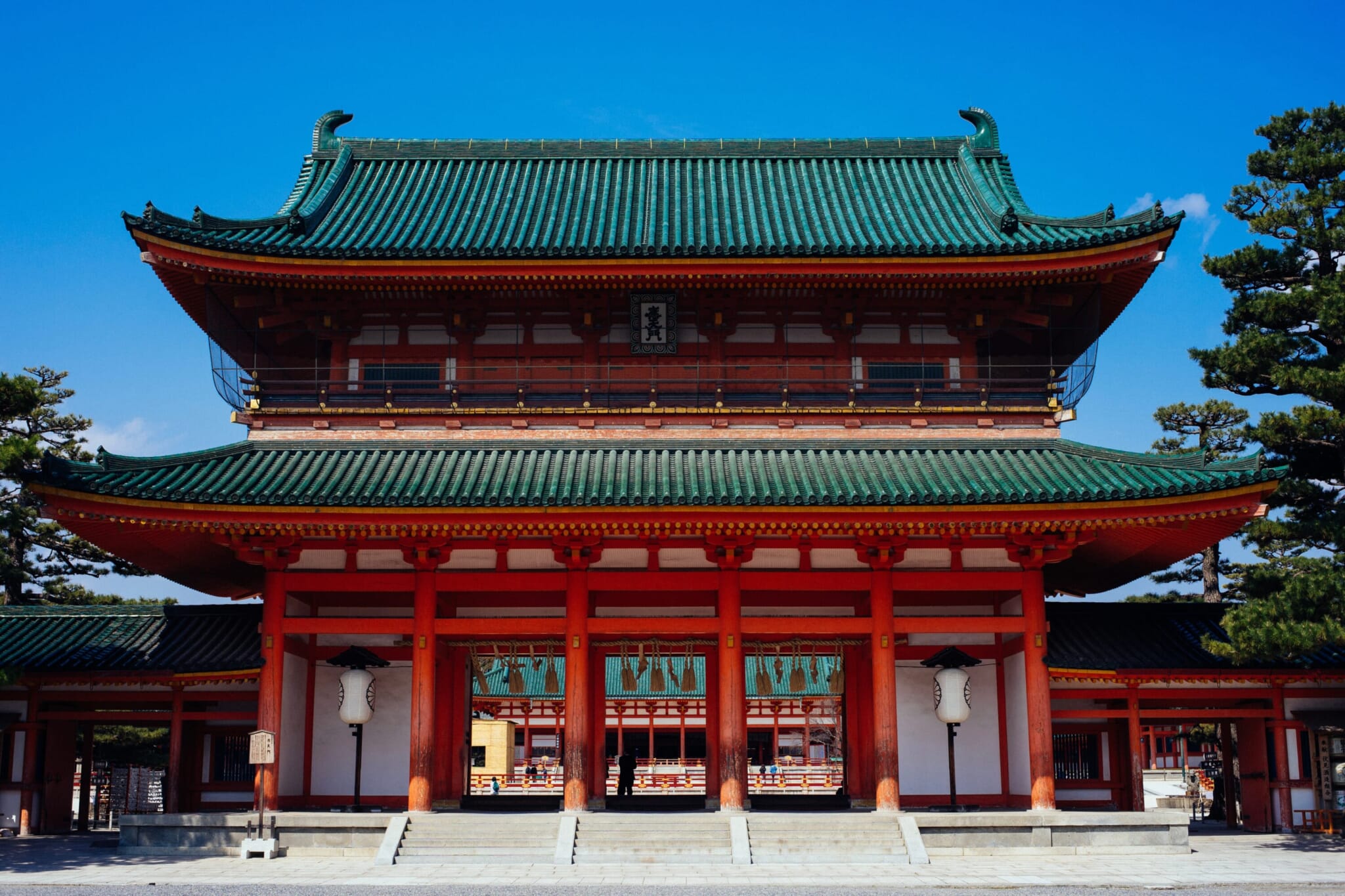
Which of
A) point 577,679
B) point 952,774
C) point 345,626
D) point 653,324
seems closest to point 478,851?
point 577,679

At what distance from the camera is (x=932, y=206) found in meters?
28.2

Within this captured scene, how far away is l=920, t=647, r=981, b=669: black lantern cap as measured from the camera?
73.8ft

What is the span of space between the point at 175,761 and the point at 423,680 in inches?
229

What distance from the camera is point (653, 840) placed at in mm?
20422

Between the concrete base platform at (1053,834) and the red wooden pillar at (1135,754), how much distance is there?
2161mm

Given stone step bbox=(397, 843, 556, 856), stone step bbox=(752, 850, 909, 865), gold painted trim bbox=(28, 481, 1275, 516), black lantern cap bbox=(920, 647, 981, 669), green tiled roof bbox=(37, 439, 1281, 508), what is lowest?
stone step bbox=(752, 850, 909, 865)

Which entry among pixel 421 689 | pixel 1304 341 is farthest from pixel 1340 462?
pixel 421 689

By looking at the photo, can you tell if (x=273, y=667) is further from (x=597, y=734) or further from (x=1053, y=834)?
(x=1053, y=834)

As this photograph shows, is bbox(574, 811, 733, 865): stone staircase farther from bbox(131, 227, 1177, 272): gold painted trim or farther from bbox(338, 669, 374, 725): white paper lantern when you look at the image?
bbox(131, 227, 1177, 272): gold painted trim

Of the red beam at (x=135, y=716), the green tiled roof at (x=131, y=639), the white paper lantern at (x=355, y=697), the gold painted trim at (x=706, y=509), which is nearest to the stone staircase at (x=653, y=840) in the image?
the white paper lantern at (x=355, y=697)

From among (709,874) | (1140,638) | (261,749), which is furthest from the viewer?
(1140,638)

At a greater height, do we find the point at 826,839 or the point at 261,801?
the point at 261,801

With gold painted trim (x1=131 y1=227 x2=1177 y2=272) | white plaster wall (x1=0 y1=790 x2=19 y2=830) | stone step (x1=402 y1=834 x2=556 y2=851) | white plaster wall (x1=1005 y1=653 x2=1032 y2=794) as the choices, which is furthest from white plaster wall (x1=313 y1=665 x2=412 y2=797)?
white plaster wall (x1=1005 y1=653 x2=1032 y2=794)

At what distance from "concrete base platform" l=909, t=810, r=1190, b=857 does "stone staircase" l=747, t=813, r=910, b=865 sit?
2.54 ft
